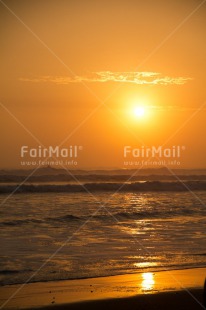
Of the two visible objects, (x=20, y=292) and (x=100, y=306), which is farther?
(x=20, y=292)

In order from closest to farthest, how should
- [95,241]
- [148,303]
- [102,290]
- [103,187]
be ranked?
[148,303], [102,290], [95,241], [103,187]

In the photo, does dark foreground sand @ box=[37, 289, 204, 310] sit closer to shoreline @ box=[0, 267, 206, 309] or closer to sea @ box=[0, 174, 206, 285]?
shoreline @ box=[0, 267, 206, 309]

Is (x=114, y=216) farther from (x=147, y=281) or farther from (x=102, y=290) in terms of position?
(x=102, y=290)

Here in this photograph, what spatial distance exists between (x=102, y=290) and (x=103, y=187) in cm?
3216

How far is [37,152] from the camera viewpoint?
4381 centimetres

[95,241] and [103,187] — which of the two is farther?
[103,187]

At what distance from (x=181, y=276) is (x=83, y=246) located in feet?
11.8

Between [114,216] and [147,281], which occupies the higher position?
[114,216]

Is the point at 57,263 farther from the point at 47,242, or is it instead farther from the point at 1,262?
the point at 47,242

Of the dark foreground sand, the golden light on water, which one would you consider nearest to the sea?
the golden light on water

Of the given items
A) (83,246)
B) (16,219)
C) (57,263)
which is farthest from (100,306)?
(16,219)

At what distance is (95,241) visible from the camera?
45.0 ft

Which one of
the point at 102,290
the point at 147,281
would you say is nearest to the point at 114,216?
the point at 147,281

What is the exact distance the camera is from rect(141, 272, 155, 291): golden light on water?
8.80m
